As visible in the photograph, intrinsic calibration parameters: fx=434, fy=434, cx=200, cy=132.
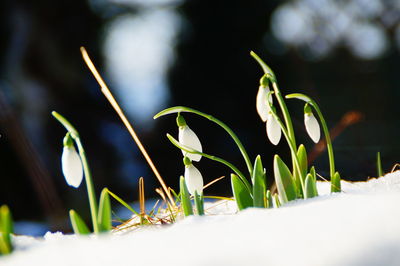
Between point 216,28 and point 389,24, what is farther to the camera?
point 216,28

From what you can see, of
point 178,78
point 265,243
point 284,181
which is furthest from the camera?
point 178,78

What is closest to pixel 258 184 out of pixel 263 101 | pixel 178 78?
pixel 263 101

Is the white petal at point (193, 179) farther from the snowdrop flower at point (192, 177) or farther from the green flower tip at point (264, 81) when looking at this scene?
the green flower tip at point (264, 81)

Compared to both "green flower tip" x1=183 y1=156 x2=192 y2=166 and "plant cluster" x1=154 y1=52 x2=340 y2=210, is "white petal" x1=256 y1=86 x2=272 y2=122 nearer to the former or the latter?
"plant cluster" x1=154 y1=52 x2=340 y2=210

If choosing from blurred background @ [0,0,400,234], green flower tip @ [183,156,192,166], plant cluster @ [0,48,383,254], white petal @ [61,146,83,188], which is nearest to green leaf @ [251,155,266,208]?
plant cluster @ [0,48,383,254]

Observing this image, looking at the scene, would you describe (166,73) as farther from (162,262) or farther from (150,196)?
(162,262)

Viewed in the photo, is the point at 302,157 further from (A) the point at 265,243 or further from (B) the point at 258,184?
(A) the point at 265,243

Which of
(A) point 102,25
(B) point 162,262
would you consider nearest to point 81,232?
(B) point 162,262
